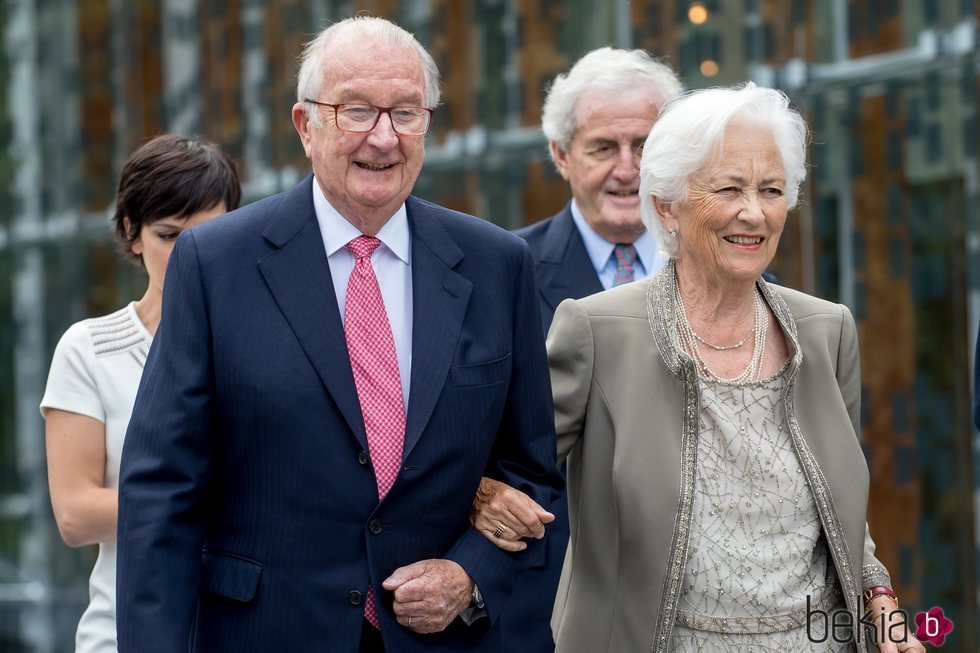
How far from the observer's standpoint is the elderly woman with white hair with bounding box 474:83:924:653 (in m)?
3.33

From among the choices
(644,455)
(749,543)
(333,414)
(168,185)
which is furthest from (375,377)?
(168,185)

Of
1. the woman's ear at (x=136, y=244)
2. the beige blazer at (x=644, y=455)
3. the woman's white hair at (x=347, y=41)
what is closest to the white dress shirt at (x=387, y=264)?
the woman's white hair at (x=347, y=41)

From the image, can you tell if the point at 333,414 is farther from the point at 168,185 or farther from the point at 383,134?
the point at 168,185

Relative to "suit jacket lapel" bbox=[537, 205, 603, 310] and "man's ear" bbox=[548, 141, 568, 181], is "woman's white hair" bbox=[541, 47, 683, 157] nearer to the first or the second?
"man's ear" bbox=[548, 141, 568, 181]

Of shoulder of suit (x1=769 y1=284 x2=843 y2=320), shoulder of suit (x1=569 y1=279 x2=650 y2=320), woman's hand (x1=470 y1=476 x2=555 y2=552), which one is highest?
shoulder of suit (x1=569 y1=279 x2=650 y2=320)

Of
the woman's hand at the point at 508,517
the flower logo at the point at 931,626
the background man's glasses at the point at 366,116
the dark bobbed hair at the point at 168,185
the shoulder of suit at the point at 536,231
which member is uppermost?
the background man's glasses at the point at 366,116

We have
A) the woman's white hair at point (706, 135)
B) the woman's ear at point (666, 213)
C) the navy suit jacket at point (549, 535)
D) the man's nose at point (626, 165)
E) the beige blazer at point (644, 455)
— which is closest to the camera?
the beige blazer at point (644, 455)

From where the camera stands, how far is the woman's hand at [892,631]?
3424 mm

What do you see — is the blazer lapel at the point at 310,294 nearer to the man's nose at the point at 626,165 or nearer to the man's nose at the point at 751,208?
the man's nose at the point at 751,208

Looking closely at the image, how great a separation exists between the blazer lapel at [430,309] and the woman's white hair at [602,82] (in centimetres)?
159

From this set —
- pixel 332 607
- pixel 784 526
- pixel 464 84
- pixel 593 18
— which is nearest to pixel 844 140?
pixel 593 18

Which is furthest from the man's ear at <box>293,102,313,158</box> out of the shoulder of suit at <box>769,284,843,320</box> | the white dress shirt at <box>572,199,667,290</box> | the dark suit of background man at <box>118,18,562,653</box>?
the white dress shirt at <box>572,199,667,290</box>

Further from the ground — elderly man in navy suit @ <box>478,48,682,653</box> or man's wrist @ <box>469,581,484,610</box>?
elderly man in navy suit @ <box>478,48,682,653</box>

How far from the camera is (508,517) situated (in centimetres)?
319
